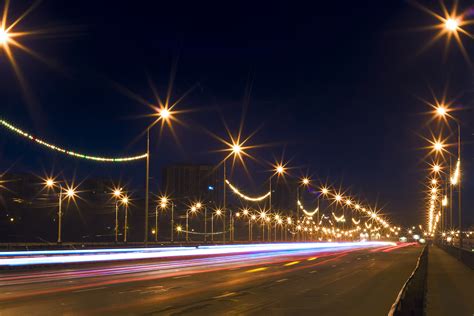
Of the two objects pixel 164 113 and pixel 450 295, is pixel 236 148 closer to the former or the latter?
pixel 164 113

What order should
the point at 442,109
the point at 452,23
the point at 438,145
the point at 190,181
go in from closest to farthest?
the point at 452,23 < the point at 442,109 < the point at 438,145 < the point at 190,181

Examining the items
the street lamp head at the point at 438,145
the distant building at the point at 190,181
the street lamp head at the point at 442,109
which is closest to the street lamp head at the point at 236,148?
the street lamp head at the point at 438,145

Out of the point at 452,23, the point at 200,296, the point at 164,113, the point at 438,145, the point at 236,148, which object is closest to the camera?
the point at 200,296

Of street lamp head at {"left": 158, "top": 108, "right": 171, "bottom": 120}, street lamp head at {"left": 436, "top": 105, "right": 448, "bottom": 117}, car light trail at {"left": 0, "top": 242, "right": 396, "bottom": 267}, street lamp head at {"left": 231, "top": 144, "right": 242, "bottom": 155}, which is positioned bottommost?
car light trail at {"left": 0, "top": 242, "right": 396, "bottom": 267}

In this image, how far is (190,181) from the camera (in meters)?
171

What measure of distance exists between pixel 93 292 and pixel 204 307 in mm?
5767

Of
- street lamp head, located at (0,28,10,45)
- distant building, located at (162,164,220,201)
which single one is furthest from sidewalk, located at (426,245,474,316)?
distant building, located at (162,164,220,201)

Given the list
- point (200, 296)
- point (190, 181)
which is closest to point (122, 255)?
point (200, 296)

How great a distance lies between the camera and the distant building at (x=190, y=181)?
159625mm

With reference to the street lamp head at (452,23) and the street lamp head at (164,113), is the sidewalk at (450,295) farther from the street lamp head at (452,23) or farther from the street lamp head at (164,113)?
the street lamp head at (164,113)

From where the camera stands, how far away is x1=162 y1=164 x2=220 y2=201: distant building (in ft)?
524

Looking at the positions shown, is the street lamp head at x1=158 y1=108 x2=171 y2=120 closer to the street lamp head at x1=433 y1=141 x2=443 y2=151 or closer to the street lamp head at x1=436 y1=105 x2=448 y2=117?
the street lamp head at x1=436 y1=105 x2=448 y2=117

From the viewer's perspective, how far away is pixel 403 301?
13719 mm

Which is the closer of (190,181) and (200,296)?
(200,296)
